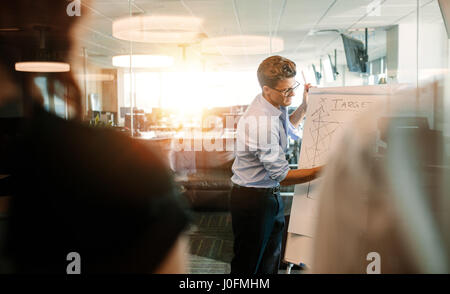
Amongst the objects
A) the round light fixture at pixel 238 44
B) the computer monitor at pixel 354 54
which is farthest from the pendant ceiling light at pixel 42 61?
the round light fixture at pixel 238 44

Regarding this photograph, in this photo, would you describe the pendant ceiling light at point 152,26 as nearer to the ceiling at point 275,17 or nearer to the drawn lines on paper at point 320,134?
the ceiling at point 275,17

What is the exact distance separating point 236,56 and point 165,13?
439 centimetres

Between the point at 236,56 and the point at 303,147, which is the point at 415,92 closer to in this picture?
the point at 303,147

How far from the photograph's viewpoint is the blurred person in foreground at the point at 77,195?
2.23ft

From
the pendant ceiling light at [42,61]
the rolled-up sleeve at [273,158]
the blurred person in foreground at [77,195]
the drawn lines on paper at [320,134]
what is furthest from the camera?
the drawn lines on paper at [320,134]

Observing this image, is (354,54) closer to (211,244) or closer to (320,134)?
(211,244)

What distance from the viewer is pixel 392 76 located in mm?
7930

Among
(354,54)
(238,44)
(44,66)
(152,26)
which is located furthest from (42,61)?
(238,44)

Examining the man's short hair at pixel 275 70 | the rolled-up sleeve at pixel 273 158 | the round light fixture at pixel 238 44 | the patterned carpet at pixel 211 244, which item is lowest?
the patterned carpet at pixel 211 244

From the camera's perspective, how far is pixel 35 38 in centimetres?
110

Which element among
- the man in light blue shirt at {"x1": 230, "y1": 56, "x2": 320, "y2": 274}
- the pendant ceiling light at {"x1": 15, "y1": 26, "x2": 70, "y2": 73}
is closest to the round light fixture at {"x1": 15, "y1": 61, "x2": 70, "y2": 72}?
the pendant ceiling light at {"x1": 15, "y1": 26, "x2": 70, "y2": 73}

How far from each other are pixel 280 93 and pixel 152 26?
5.20 meters

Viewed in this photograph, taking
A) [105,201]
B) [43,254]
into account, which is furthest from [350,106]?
[43,254]

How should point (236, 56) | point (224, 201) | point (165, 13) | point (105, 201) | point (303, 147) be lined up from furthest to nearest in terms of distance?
point (236, 56) → point (165, 13) → point (224, 201) → point (303, 147) → point (105, 201)
